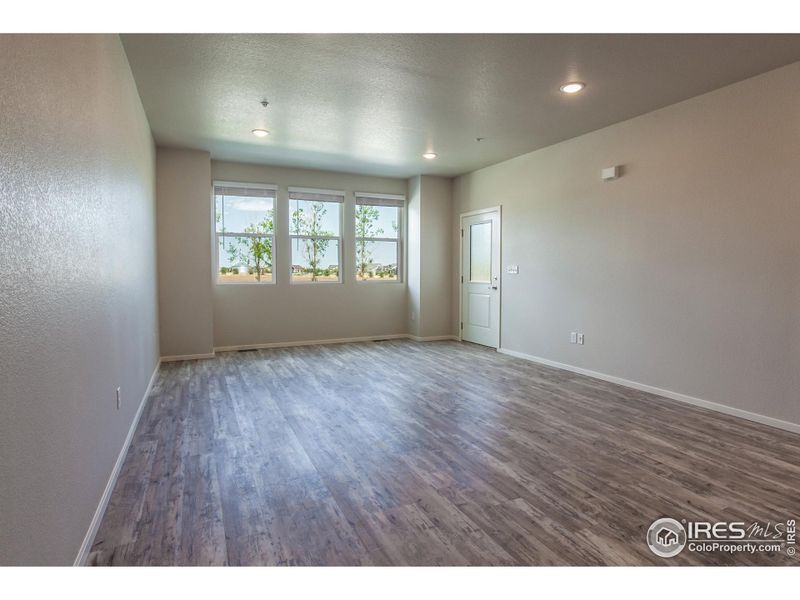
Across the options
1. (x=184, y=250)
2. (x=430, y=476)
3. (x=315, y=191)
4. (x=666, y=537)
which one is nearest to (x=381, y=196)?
(x=315, y=191)

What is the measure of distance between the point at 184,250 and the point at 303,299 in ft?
6.01

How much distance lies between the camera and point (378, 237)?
7527mm

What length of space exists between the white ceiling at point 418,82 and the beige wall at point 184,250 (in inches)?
17.6

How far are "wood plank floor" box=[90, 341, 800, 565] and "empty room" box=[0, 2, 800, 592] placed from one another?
21mm

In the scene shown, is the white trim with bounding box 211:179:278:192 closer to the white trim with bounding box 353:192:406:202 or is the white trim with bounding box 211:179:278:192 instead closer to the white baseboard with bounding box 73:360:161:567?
the white trim with bounding box 353:192:406:202

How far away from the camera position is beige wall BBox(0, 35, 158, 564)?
120 centimetres

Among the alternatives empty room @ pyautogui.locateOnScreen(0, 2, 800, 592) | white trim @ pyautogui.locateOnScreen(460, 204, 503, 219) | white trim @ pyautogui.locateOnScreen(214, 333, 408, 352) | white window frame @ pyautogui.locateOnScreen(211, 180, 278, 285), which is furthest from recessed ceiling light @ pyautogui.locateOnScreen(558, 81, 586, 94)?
white trim @ pyautogui.locateOnScreen(214, 333, 408, 352)

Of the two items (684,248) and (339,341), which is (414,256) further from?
(684,248)

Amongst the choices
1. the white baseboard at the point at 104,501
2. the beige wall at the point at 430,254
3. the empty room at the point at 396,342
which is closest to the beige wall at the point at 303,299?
the empty room at the point at 396,342

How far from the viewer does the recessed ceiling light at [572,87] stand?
3.67 meters

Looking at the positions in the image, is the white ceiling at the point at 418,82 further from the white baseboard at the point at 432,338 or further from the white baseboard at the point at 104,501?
the white baseboard at the point at 432,338
